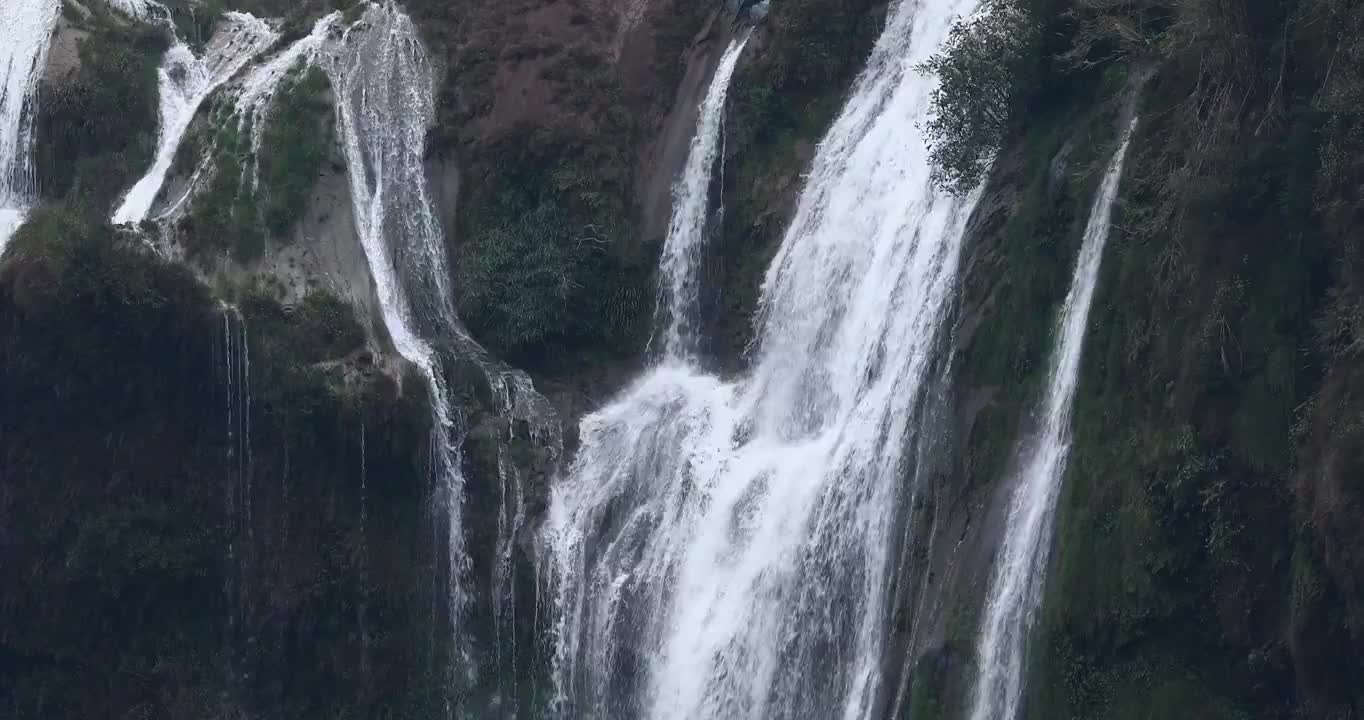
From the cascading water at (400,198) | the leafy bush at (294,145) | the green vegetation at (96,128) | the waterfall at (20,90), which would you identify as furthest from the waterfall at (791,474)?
the waterfall at (20,90)

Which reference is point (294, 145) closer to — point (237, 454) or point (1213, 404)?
point (237, 454)

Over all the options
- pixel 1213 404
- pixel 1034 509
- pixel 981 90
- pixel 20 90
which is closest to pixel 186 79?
pixel 20 90

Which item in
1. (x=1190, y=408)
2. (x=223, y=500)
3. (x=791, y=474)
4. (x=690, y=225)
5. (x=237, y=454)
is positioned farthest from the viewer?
(x=690, y=225)

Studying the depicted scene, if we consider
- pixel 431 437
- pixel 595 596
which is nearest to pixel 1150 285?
pixel 595 596

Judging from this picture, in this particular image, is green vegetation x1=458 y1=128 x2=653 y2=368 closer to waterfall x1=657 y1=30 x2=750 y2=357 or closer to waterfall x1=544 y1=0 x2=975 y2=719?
waterfall x1=657 y1=30 x2=750 y2=357

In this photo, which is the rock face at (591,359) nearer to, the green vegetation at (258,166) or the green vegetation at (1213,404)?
the green vegetation at (1213,404)

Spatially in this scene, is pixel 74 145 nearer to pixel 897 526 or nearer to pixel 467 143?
pixel 467 143

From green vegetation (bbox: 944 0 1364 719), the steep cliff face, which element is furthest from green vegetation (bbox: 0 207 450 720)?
green vegetation (bbox: 944 0 1364 719)
